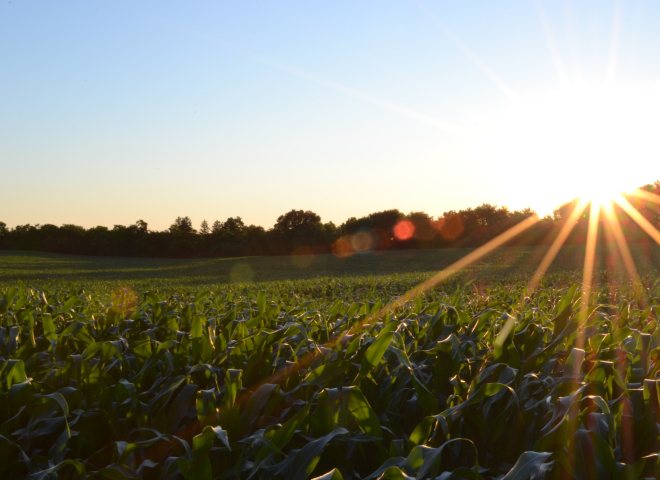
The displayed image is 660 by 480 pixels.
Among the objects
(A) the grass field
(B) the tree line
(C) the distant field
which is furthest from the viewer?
(B) the tree line

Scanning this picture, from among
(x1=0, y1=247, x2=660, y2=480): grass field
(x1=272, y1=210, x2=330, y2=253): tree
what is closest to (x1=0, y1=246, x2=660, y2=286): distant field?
(x1=272, y1=210, x2=330, y2=253): tree

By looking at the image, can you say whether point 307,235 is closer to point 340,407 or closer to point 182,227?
point 182,227

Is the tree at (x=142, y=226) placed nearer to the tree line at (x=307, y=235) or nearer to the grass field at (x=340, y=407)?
the tree line at (x=307, y=235)

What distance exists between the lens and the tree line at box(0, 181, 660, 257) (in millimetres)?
80125

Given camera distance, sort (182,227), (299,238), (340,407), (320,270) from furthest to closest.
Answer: (182,227) → (299,238) → (320,270) → (340,407)

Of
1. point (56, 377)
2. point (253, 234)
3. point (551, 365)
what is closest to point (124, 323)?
point (56, 377)

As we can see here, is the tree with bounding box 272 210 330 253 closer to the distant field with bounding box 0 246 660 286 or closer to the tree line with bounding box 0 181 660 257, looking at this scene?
the tree line with bounding box 0 181 660 257

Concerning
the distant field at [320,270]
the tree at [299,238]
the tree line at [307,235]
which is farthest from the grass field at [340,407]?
the tree at [299,238]

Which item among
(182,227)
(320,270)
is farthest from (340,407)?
(182,227)

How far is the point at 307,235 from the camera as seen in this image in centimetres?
8331

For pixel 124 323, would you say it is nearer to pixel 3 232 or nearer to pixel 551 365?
pixel 551 365

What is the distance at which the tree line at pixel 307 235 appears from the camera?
80.1 meters

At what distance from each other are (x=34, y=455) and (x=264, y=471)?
85 centimetres

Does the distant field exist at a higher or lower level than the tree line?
lower
